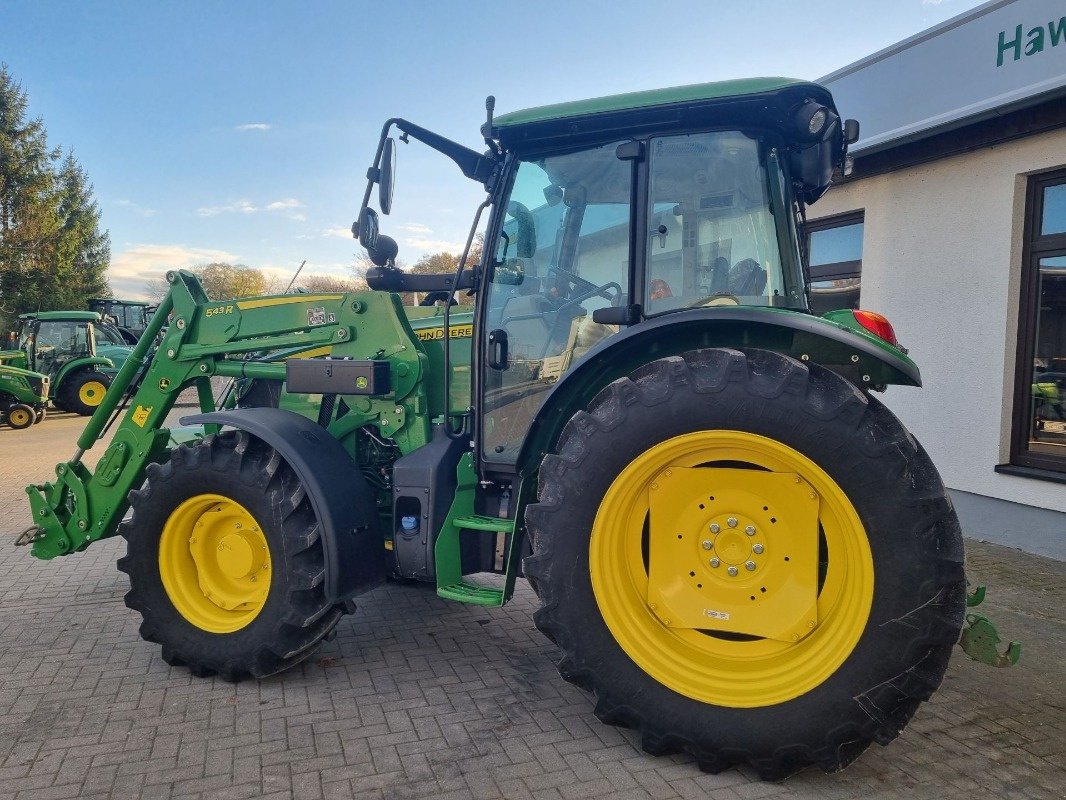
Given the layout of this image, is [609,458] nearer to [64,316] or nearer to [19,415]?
[19,415]

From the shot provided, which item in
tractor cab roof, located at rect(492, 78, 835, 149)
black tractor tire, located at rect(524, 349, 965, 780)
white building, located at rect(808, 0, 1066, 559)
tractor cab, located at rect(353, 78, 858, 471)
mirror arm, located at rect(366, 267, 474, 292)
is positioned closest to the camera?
black tractor tire, located at rect(524, 349, 965, 780)

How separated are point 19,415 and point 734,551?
1504 cm

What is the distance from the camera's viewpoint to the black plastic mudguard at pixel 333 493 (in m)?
3.37

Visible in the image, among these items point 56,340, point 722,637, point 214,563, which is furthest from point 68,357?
point 722,637

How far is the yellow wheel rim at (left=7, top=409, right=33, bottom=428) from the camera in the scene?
14.1 metres

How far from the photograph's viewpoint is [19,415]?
14.1 m

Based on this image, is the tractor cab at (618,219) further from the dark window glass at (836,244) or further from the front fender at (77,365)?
the front fender at (77,365)

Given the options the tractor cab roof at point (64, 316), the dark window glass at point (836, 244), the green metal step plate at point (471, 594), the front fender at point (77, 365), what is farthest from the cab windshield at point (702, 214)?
the tractor cab roof at point (64, 316)

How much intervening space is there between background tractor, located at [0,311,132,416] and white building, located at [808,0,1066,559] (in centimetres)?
1527

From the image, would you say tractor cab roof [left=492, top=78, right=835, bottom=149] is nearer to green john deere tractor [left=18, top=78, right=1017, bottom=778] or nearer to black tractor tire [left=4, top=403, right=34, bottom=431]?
green john deere tractor [left=18, top=78, right=1017, bottom=778]

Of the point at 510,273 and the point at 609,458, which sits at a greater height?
the point at 510,273

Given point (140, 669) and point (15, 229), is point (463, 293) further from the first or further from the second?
point (15, 229)

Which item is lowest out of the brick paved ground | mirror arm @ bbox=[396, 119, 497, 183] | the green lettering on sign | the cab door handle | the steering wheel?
the brick paved ground

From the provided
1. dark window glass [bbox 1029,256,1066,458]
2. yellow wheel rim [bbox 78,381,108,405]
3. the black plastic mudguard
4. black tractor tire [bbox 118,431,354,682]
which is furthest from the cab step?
yellow wheel rim [bbox 78,381,108,405]
